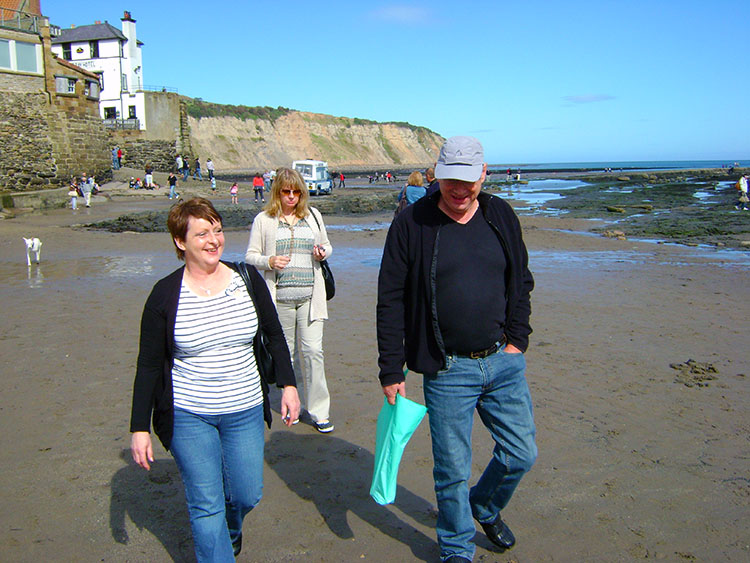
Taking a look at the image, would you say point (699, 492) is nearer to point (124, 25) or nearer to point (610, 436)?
point (610, 436)

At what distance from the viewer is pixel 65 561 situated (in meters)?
3.19

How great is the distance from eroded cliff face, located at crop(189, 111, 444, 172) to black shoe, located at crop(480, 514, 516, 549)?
87995mm

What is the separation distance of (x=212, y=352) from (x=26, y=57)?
32072 mm

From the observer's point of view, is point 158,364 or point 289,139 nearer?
point 158,364

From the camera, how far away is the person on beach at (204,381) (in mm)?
2695

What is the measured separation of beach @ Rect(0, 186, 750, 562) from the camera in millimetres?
3361

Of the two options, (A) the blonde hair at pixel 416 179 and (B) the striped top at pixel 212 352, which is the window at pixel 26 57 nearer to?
(A) the blonde hair at pixel 416 179

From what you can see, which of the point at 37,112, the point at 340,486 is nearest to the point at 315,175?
the point at 37,112

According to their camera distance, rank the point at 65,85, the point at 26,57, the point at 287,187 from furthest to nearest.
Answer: the point at 65,85 → the point at 26,57 → the point at 287,187

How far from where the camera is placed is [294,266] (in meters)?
4.66

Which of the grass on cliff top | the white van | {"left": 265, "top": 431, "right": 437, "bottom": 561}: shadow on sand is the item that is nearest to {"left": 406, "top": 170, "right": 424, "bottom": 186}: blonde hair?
{"left": 265, "top": 431, "right": 437, "bottom": 561}: shadow on sand

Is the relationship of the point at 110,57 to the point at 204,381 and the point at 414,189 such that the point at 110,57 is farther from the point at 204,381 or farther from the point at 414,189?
the point at 204,381

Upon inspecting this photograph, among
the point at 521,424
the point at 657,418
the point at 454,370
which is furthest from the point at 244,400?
the point at 657,418

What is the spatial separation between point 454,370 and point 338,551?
1.16 metres
